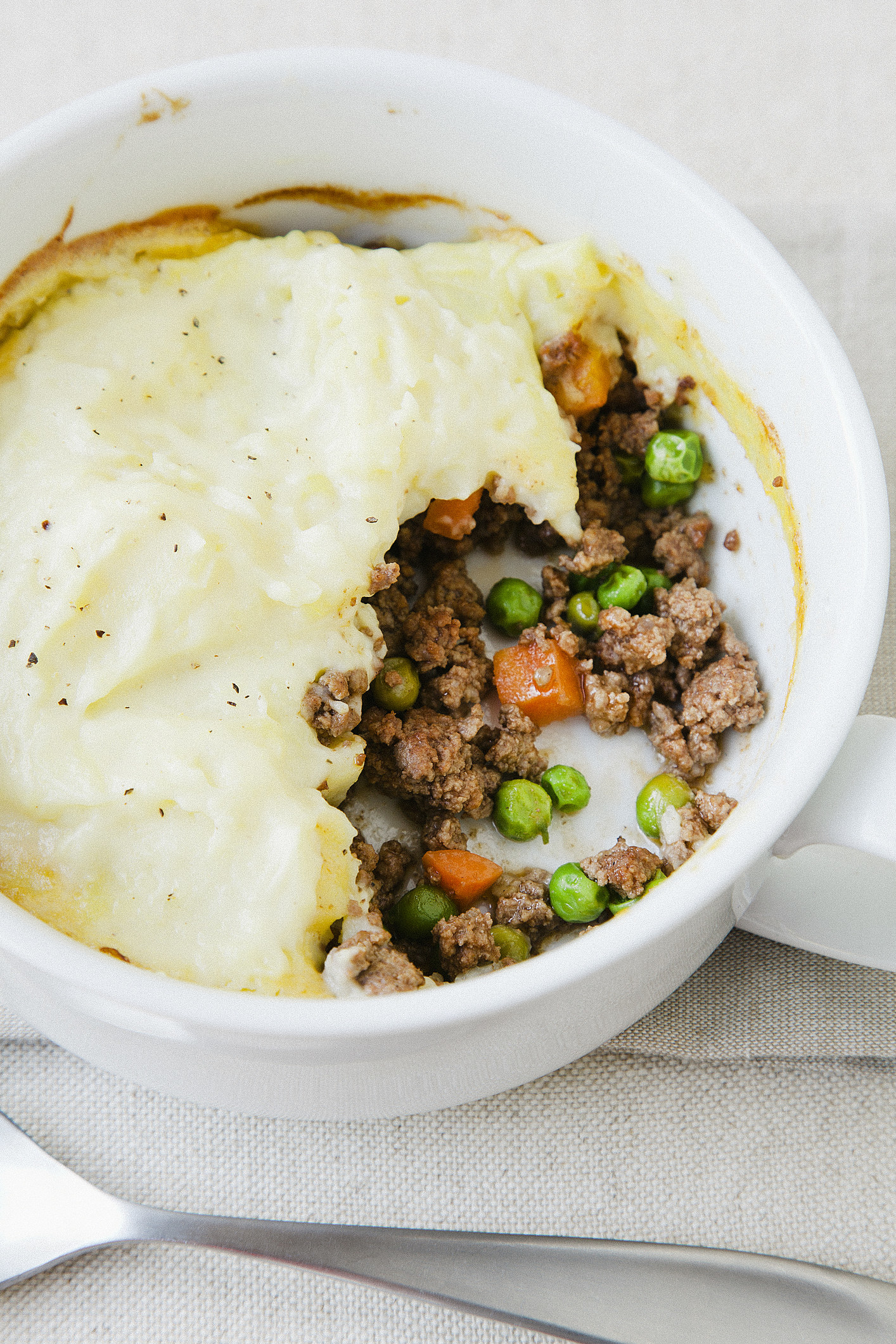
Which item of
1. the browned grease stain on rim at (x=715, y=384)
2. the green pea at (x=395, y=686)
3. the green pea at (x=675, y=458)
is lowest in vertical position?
the green pea at (x=395, y=686)

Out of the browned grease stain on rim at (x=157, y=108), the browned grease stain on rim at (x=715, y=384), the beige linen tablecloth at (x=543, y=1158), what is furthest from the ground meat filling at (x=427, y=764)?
the browned grease stain on rim at (x=157, y=108)

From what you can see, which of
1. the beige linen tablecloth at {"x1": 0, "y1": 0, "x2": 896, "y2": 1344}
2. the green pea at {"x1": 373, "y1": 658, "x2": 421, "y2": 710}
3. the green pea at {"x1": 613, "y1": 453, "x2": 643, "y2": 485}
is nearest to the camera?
the beige linen tablecloth at {"x1": 0, "y1": 0, "x2": 896, "y2": 1344}

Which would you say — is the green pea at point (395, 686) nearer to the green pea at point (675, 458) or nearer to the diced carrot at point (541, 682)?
the diced carrot at point (541, 682)

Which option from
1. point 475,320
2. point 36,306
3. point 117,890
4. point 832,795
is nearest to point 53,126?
point 36,306

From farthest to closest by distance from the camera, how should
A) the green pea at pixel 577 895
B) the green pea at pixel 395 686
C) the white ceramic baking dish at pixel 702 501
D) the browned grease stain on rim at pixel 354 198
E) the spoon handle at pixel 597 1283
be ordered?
the browned grease stain on rim at pixel 354 198 < the green pea at pixel 395 686 < the green pea at pixel 577 895 < the spoon handle at pixel 597 1283 < the white ceramic baking dish at pixel 702 501

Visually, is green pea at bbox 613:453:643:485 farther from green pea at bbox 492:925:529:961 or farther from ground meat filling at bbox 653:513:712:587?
green pea at bbox 492:925:529:961

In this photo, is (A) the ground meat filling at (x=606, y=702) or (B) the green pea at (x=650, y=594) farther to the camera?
(B) the green pea at (x=650, y=594)

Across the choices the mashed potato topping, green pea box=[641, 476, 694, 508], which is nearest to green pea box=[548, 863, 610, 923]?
the mashed potato topping
